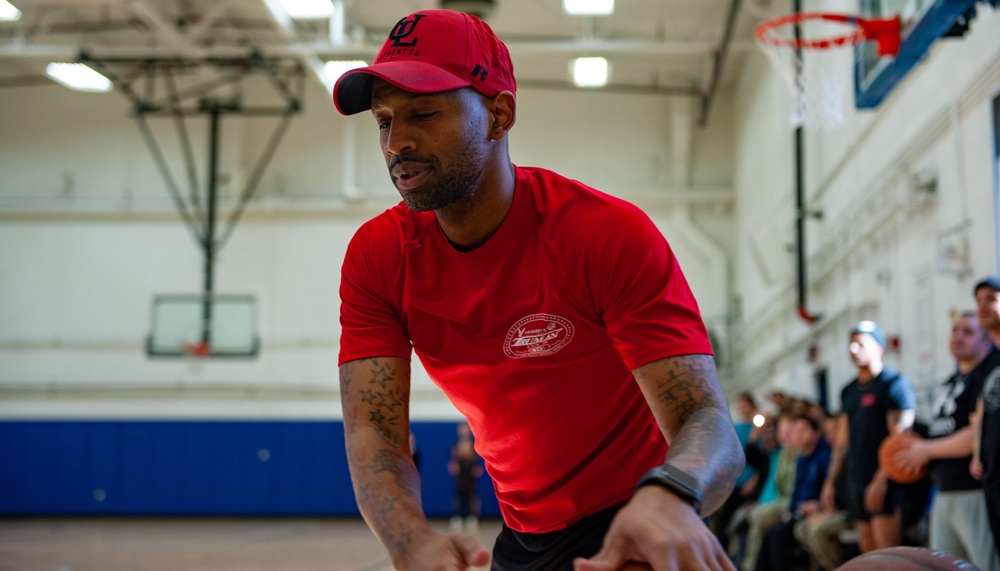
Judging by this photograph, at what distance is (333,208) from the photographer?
845 inches

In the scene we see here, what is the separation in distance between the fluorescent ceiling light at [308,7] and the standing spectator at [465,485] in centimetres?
778

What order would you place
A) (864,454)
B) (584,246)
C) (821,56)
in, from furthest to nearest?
(821,56)
(864,454)
(584,246)

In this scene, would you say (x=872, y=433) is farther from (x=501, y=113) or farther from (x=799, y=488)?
(x=501, y=113)

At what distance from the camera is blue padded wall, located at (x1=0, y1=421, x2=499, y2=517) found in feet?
67.7

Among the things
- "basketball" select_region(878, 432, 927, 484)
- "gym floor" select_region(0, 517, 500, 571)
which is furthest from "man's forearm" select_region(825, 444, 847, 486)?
"gym floor" select_region(0, 517, 500, 571)

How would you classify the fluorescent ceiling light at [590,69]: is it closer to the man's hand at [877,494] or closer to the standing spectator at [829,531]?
the standing spectator at [829,531]

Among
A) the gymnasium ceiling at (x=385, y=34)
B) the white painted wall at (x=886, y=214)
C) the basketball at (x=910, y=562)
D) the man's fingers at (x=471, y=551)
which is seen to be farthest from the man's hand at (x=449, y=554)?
the gymnasium ceiling at (x=385, y=34)

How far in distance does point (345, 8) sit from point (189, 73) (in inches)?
199

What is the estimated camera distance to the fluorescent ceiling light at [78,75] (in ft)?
57.4

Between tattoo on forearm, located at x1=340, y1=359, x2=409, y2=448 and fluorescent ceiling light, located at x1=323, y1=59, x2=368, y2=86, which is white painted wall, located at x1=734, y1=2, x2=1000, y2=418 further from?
fluorescent ceiling light, located at x1=323, y1=59, x2=368, y2=86

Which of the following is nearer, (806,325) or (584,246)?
(584,246)

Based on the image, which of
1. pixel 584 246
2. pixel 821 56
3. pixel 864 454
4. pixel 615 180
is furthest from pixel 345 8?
pixel 584 246

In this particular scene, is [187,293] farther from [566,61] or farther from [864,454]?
[864,454]

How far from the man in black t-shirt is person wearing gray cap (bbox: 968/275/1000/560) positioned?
14cm
